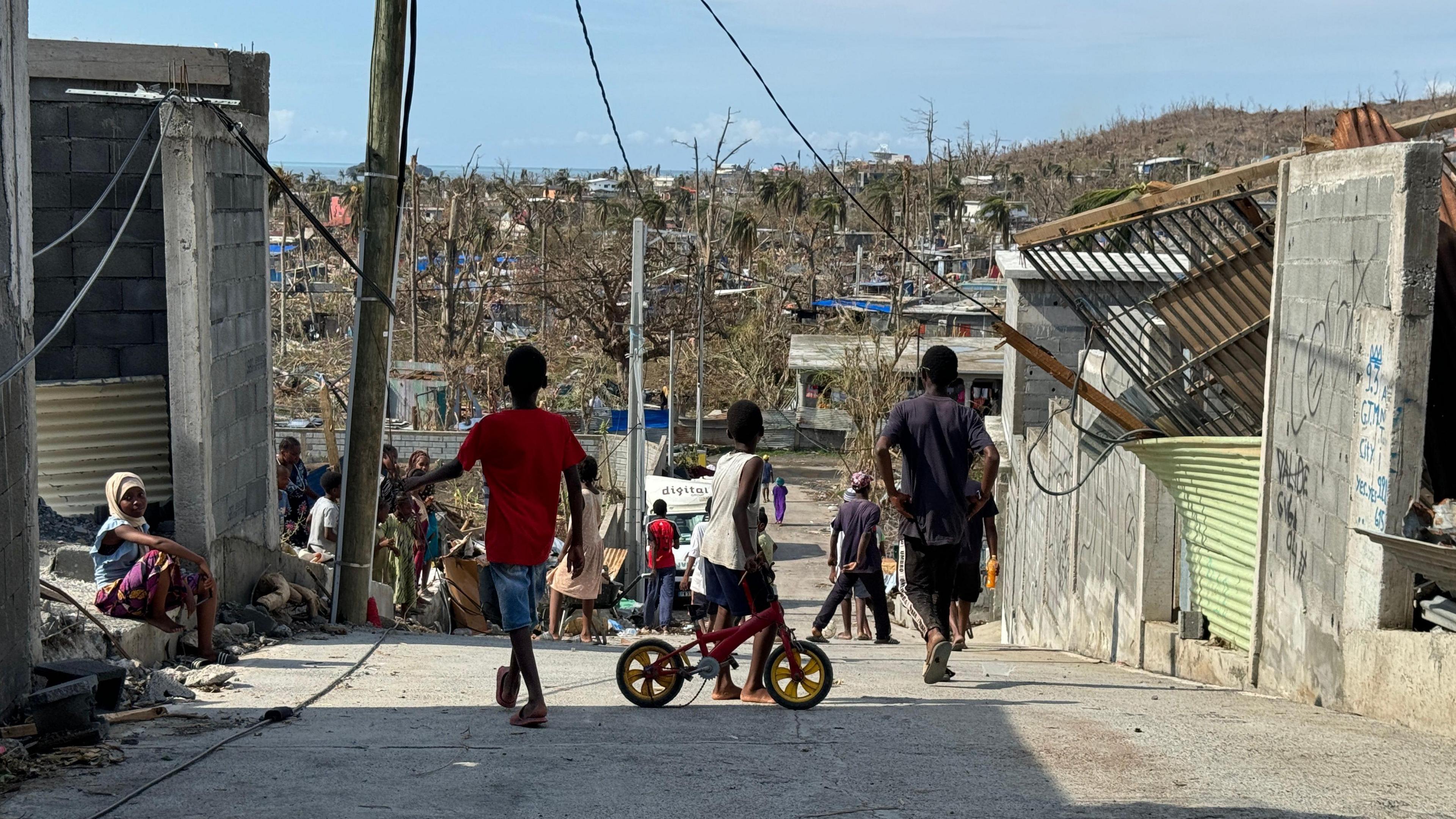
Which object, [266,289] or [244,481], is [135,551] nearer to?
[244,481]

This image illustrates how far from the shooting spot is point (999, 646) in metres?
12.7

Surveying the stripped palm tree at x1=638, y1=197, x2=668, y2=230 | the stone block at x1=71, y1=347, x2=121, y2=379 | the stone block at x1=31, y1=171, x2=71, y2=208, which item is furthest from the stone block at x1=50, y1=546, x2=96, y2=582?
the stripped palm tree at x1=638, y1=197, x2=668, y2=230

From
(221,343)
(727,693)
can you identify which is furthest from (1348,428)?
(221,343)

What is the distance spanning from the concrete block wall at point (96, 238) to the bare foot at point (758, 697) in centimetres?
456

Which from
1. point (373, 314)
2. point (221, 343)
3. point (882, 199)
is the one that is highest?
point (882, 199)

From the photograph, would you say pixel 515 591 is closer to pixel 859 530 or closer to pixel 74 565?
pixel 74 565

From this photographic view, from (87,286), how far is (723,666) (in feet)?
10.8

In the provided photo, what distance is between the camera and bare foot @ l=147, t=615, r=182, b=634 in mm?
7289

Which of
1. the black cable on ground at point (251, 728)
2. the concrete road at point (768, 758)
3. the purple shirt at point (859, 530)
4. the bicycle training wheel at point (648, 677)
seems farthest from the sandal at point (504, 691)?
the purple shirt at point (859, 530)

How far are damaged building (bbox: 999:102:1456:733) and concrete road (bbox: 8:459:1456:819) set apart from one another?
0.52m

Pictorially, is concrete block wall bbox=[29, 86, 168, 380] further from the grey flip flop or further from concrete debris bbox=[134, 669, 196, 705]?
the grey flip flop

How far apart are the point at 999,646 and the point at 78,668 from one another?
895cm

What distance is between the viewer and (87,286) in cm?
570

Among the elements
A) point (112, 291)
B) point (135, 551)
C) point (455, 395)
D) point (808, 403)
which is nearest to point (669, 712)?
point (135, 551)
